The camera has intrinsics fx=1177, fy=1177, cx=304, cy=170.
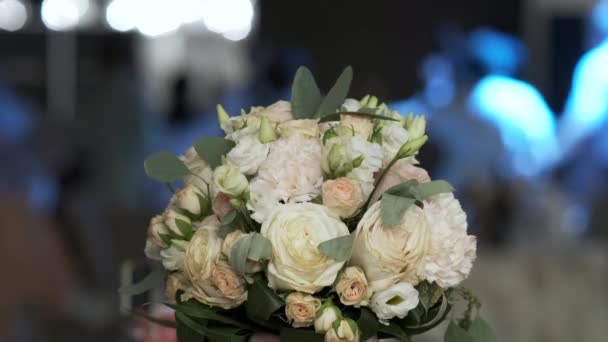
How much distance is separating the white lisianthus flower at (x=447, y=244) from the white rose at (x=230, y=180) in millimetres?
185

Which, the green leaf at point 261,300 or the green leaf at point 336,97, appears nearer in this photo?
the green leaf at point 261,300

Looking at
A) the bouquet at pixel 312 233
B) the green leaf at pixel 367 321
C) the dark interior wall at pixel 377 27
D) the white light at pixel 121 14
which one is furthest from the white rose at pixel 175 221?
the white light at pixel 121 14

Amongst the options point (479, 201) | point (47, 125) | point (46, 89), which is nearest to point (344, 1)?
point (46, 89)

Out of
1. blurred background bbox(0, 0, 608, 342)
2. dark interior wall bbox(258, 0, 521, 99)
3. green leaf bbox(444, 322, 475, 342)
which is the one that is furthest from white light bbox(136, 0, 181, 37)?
green leaf bbox(444, 322, 475, 342)

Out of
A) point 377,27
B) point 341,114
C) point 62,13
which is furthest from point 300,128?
point 62,13

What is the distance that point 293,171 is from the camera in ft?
3.81

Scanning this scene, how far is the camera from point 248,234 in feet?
3.75

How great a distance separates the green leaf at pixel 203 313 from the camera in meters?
1.19

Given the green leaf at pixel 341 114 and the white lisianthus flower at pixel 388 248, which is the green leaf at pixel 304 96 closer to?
the green leaf at pixel 341 114

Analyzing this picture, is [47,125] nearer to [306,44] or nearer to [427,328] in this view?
[306,44]

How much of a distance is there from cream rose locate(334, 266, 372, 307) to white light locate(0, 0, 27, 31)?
32.3 feet

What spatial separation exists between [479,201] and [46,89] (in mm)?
7353

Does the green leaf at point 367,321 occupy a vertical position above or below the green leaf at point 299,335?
above

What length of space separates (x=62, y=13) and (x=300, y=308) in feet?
32.3
